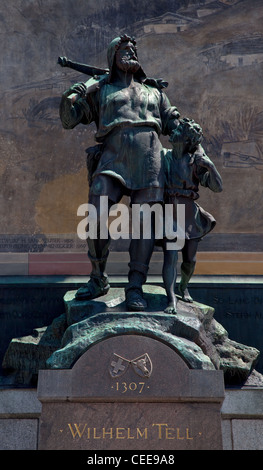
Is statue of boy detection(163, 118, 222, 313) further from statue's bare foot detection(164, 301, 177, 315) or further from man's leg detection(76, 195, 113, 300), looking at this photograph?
man's leg detection(76, 195, 113, 300)

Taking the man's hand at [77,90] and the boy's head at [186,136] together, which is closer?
the boy's head at [186,136]

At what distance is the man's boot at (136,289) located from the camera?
552cm

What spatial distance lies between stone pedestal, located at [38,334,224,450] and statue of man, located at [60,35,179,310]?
817mm

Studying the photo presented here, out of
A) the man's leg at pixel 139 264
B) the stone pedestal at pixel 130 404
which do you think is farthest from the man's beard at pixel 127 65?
the stone pedestal at pixel 130 404

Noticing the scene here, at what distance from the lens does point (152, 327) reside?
525 cm

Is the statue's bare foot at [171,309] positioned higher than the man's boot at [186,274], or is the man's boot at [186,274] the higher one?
the man's boot at [186,274]

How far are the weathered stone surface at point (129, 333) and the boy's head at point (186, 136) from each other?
1.26m

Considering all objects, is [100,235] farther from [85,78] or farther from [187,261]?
[85,78]

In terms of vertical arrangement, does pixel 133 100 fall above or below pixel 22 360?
above

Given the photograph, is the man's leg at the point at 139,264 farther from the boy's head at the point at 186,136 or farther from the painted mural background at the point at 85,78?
the painted mural background at the point at 85,78

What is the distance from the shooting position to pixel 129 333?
514 cm

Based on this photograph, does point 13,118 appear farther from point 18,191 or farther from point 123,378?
point 123,378

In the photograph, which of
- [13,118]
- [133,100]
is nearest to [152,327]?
[133,100]
